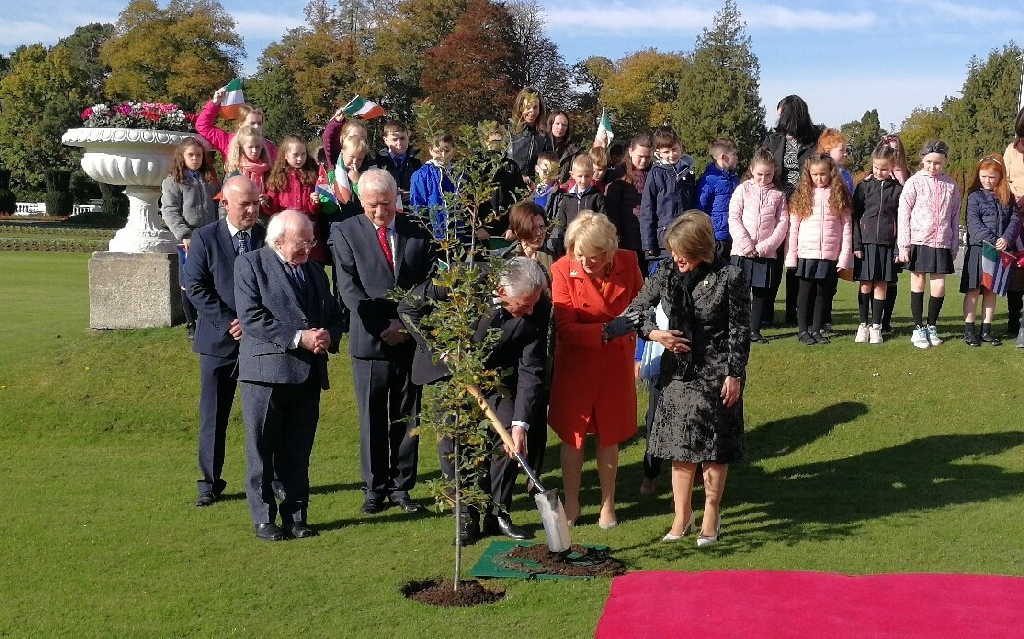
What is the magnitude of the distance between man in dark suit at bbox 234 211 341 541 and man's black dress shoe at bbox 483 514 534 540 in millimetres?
1078

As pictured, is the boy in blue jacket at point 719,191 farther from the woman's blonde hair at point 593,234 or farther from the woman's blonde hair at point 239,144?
the woman's blonde hair at point 593,234

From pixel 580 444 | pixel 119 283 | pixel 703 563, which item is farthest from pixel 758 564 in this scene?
pixel 119 283

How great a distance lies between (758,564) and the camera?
616 centimetres

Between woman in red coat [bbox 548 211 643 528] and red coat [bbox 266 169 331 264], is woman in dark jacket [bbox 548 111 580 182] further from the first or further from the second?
woman in red coat [bbox 548 211 643 528]

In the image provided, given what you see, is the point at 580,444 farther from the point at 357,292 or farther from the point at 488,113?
the point at 488,113

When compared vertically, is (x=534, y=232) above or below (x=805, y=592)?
above

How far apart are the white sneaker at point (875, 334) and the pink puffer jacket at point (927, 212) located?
72cm

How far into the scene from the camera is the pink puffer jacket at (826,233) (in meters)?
10.6

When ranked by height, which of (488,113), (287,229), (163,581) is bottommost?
(163,581)

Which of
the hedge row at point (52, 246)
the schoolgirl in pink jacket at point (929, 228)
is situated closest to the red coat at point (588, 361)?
the schoolgirl in pink jacket at point (929, 228)

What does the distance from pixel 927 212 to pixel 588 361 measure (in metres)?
5.16

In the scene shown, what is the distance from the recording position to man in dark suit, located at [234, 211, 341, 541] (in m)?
6.55

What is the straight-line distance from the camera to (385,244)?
7125 millimetres

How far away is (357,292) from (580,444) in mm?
1729
